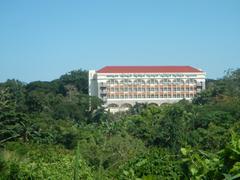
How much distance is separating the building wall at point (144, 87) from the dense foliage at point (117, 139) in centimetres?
502

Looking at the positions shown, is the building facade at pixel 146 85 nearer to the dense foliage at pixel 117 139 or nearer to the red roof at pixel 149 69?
the red roof at pixel 149 69

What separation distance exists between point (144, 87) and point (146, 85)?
38 cm

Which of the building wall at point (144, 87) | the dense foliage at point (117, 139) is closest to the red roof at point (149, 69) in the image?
the building wall at point (144, 87)

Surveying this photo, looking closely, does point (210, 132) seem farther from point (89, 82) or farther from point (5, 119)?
point (89, 82)

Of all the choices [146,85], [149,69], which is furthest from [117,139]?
[149,69]

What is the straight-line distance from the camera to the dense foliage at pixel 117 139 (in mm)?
1659

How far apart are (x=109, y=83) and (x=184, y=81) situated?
9.92 metres

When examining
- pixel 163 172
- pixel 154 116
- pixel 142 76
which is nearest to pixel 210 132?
pixel 154 116

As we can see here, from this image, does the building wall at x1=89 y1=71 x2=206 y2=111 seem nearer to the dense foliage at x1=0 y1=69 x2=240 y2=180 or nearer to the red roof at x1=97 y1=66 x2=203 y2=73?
the red roof at x1=97 y1=66 x2=203 y2=73

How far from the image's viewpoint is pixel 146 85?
5822cm

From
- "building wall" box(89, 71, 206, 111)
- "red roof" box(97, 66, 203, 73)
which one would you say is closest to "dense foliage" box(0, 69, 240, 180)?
"building wall" box(89, 71, 206, 111)

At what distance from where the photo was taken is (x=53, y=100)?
1612 inches

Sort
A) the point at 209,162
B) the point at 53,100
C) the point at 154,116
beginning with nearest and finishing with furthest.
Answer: the point at 209,162 < the point at 154,116 < the point at 53,100

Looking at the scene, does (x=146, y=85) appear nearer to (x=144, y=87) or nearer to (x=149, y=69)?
(x=144, y=87)
